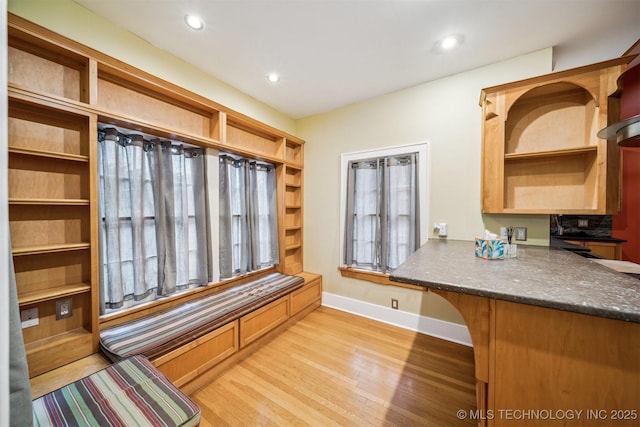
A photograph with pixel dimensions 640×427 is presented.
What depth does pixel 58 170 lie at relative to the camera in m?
1.48

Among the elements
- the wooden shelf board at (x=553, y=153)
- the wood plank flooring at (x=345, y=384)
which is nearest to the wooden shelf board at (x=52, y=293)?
the wood plank flooring at (x=345, y=384)

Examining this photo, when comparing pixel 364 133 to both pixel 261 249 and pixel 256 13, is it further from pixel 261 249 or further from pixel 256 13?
pixel 261 249

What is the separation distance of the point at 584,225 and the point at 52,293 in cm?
593

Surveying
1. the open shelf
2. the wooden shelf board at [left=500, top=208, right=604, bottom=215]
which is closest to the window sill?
the wooden shelf board at [left=500, top=208, right=604, bottom=215]

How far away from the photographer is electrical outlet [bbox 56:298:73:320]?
57.3 inches

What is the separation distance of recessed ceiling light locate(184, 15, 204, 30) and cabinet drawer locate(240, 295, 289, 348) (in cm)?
237

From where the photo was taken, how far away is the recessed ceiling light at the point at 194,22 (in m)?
1.60

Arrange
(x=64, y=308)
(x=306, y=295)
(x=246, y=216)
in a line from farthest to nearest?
(x=306, y=295) → (x=246, y=216) → (x=64, y=308)

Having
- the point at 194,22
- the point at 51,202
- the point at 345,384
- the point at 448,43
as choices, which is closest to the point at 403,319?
the point at 345,384

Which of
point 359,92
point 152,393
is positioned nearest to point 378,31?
point 359,92

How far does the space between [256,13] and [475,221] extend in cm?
253

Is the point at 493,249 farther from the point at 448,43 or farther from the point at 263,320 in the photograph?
the point at 263,320

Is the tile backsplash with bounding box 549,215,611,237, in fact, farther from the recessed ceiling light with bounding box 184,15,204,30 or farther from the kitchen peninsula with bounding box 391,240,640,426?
the recessed ceiling light with bounding box 184,15,204,30

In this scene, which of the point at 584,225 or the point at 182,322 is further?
the point at 584,225
